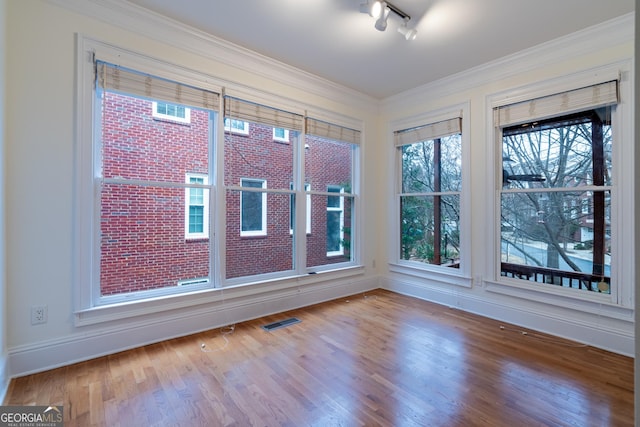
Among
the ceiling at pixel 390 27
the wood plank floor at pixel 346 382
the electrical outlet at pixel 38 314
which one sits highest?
the ceiling at pixel 390 27

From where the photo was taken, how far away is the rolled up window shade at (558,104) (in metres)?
2.62

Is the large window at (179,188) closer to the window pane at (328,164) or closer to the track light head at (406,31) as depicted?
the window pane at (328,164)

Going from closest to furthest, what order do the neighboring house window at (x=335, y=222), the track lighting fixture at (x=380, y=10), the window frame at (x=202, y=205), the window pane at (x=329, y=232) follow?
the track lighting fixture at (x=380, y=10) → the window frame at (x=202, y=205) → the window pane at (x=329, y=232) → the neighboring house window at (x=335, y=222)

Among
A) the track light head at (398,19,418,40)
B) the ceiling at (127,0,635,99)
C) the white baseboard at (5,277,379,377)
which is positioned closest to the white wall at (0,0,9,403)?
the white baseboard at (5,277,379,377)

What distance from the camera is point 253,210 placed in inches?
131

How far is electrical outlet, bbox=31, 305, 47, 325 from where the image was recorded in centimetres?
213

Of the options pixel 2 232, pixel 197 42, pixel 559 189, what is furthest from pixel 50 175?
pixel 559 189

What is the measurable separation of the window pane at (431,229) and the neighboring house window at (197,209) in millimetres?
2810

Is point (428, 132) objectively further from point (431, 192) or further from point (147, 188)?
point (147, 188)

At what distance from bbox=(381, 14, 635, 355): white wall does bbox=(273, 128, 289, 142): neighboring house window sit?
184 cm

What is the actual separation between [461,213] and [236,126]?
114 inches

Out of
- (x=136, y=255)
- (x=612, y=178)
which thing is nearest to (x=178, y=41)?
(x=136, y=255)

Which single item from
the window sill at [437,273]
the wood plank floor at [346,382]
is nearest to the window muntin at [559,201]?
the window sill at [437,273]

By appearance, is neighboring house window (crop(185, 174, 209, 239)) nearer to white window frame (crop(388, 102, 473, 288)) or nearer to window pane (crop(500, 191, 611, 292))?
white window frame (crop(388, 102, 473, 288))
